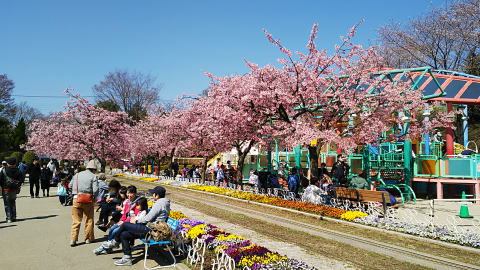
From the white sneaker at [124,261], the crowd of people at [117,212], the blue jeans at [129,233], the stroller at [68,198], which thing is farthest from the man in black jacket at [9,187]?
the white sneaker at [124,261]

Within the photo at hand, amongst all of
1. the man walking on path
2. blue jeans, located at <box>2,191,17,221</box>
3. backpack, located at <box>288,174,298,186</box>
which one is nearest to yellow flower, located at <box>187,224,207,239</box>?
the man walking on path

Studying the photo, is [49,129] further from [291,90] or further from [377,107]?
[377,107]

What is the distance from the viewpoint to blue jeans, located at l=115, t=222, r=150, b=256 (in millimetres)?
6781

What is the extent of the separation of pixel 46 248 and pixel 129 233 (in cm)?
230

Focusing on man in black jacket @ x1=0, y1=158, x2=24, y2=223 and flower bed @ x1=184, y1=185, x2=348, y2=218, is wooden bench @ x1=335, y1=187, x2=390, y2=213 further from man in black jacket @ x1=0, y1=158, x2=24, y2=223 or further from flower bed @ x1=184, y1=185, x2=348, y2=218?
man in black jacket @ x1=0, y1=158, x2=24, y2=223

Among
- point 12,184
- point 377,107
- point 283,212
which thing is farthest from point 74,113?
point 377,107

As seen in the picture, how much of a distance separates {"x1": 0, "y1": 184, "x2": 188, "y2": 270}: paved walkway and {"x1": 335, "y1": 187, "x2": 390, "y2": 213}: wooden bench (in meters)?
7.23

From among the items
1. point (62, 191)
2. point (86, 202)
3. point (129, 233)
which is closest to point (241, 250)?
point (129, 233)

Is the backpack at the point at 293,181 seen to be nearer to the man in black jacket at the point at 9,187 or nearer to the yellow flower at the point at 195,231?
the yellow flower at the point at 195,231

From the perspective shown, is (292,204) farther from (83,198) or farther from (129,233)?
(129,233)

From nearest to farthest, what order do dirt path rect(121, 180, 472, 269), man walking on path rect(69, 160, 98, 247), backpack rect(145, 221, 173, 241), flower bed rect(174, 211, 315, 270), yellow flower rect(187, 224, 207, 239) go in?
flower bed rect(174, 211, 315, 270) → backpack rect(145, 221, 173, 241) → dirt path rect(121, 180, 472, 269) → yellow flower rect(187, 224, 207, 239) → man walking on path rect(69, 160, 98, 247)

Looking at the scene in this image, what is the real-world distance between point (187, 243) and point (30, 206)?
9.97 m

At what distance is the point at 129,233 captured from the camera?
6.84 meters

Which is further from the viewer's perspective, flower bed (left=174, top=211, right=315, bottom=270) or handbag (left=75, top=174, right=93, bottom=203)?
handbag (left=75, top=174, right=93, bottom=203)
